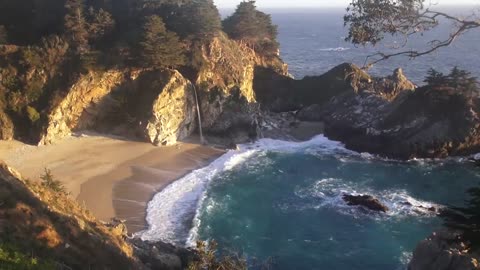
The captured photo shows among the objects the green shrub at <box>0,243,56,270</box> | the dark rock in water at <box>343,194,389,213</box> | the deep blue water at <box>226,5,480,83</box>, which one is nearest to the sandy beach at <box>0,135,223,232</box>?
the dark rock in water at <box>343,194,389,213</box>

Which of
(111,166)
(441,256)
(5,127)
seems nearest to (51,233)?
(441,256)

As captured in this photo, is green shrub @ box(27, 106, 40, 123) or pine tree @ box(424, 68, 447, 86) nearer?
green shrub @ box(27, 106, 40, 123)

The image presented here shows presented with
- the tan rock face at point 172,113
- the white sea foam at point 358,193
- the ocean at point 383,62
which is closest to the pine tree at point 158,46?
the tan rock face at point 172,113

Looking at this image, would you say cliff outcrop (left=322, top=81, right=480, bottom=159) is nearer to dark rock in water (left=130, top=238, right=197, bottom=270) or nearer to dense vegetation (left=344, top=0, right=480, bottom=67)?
dark rock in water (left=130, top=238, right=197, bottom=270)

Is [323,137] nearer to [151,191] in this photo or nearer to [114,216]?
[151,191]

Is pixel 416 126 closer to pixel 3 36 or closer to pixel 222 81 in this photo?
pixel 222 81

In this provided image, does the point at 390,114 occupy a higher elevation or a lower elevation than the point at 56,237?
lower

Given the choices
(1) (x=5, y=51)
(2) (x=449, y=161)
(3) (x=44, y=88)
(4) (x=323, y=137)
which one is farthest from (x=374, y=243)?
(1) (x=5, y=51)
